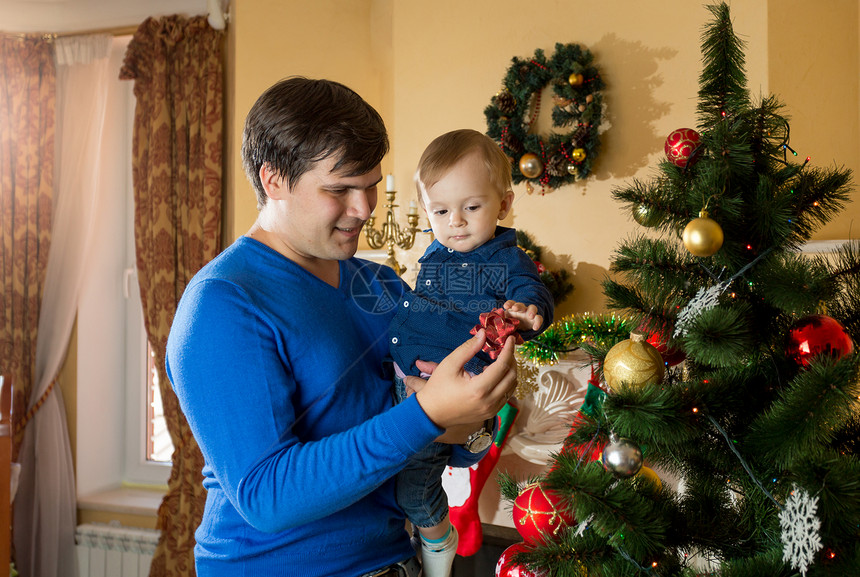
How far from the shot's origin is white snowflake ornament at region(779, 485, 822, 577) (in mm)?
849

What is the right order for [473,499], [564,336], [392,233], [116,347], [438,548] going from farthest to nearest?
[116,347]
[392,233]
[473,499]
[564,336]
[438,548]

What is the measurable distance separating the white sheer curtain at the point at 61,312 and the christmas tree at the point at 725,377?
3151 mm

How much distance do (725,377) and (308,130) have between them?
2.49ft

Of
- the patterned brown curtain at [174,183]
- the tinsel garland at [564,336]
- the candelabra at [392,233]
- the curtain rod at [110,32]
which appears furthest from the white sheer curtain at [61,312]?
the tinsel garland at [564,336]

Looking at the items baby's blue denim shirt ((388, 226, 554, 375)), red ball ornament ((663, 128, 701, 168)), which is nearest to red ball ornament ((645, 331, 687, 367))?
baby's blue denim shirt ((388, 226, 554, 375))

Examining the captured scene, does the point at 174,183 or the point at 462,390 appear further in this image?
the point at 174,183

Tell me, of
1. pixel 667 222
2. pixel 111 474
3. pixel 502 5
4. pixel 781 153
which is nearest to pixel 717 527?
pixel 667 222

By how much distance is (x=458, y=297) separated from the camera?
1401 millimetres

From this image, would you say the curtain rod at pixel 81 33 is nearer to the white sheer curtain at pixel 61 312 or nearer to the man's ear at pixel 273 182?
the white sheer curtain at pixel 61 312

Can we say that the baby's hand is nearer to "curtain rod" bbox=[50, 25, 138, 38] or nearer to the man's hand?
the man's hand

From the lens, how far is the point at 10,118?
341 centimetres

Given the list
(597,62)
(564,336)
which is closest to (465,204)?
(564,336)

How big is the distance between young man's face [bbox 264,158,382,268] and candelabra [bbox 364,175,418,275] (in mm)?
1797

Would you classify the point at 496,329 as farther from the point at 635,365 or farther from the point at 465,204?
the point at 465,204
